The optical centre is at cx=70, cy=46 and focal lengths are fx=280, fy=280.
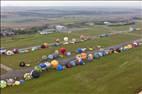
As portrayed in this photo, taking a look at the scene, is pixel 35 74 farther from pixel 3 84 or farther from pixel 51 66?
pixel 51 66

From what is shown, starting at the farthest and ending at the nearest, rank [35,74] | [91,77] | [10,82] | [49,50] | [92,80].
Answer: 1. [49,50]
2. [35,74]
3. [91,77]
4. [92,80]
5. [10,82]

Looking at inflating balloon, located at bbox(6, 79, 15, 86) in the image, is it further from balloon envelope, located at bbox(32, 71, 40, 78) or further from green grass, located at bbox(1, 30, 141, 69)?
green grass, located at bbox(1, 30, 141, 69)

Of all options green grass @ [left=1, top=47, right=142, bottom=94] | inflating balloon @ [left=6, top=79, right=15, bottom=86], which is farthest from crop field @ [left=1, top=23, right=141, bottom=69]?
green grass @ [left=1, top=47, right=142, bottom=94]

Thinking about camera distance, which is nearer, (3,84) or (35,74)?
(3,84)

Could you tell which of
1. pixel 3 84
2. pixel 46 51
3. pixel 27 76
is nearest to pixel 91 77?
pixel 27 76

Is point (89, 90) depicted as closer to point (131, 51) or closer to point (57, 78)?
point (57, 78)

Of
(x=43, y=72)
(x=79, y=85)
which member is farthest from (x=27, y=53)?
(x=79, y=85)

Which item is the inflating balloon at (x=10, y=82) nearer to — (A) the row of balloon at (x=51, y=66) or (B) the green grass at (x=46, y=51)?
(A) the row of balloon at (x=51, y=66)

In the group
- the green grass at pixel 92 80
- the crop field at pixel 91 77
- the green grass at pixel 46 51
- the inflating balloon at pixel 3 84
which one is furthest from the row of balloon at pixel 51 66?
the green grass at pixel 46 51
